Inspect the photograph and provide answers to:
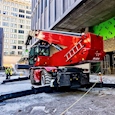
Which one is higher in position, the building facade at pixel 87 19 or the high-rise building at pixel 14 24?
the high-rise building at pixel 14 24

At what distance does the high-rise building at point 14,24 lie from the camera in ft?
254

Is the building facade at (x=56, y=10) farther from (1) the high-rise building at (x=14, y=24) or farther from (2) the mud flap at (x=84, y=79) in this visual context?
(1) the high-rise building at (x=14, y=24)

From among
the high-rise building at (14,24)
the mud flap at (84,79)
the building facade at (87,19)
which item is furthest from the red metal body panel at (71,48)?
the high-rise building at (14,24)

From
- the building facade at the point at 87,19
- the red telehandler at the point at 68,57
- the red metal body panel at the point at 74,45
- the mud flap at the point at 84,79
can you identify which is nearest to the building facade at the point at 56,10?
the building facade at the point at 87,19

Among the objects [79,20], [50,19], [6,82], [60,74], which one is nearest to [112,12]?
[79,20]

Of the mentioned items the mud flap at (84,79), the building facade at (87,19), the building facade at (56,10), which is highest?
the building facade at (56,10)

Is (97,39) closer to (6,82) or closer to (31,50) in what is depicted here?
(31,50)

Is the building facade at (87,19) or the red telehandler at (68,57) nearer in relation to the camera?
the red telehandler at (68,57)

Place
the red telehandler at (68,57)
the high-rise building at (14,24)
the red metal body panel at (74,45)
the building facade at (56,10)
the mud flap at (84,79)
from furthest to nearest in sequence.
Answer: the high-rise building at (14,24), the building facade at (56,10), the mud flap at (84,79), the red telehandler at (68,57), the red metal body panel at (74,45)

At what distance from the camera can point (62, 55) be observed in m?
8.73

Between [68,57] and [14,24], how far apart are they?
259ft

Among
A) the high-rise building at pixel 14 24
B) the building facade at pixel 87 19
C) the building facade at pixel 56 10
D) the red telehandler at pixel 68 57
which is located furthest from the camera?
the high-rise building at pixel 14 24

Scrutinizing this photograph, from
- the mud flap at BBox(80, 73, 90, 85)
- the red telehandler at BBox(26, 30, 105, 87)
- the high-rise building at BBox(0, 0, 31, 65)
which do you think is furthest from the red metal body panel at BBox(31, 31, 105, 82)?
the high-rise building at BBox(0, 0, 31, 65)

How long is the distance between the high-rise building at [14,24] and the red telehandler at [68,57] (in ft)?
220
